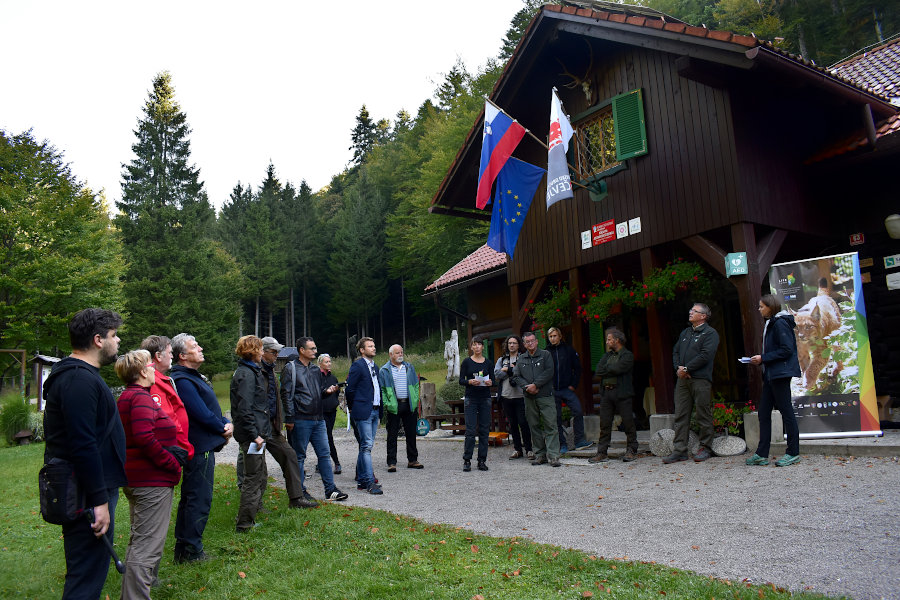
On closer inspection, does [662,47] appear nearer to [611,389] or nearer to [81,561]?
[611,389]

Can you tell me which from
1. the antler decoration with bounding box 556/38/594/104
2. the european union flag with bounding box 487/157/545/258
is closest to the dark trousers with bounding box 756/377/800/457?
the european union flag with bounding box 487/157/545/258

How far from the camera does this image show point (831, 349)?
27.5 feet

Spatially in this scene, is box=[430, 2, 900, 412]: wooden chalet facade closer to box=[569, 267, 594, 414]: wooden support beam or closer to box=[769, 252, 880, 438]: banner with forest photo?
box=[569, 267, 594, 414]: wooden support beam

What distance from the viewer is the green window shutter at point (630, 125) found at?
10.4 meters

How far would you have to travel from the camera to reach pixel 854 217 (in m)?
10.2

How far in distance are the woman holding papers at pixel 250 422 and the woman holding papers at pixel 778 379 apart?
5584 mm

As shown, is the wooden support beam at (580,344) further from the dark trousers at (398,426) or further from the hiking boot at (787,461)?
the hiking boot at (787,461)

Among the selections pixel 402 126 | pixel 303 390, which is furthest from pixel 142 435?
pixel 402 126

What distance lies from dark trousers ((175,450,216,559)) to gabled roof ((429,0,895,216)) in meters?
7.84

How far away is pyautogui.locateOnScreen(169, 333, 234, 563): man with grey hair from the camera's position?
504cm

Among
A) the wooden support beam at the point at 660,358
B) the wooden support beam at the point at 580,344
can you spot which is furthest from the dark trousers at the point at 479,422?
the wooden support beam at the point at 580,344

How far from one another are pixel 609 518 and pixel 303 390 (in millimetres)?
3471

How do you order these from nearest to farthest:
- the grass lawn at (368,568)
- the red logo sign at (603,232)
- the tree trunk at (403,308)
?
the grass lawn at (368,568) < the red logo sign at (603,232) < the tree trunk at (403,308)

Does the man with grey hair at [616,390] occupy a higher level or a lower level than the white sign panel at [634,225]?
lower
